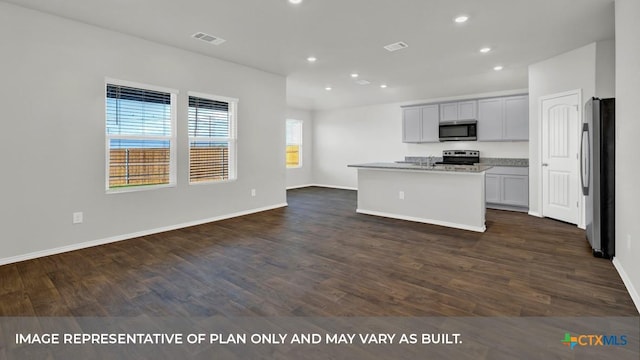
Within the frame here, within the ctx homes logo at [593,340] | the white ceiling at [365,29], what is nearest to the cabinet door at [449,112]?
the white ceiling at [365,29]

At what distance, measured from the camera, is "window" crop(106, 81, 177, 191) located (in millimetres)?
3988

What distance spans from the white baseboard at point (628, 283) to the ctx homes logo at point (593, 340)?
1.86 ft

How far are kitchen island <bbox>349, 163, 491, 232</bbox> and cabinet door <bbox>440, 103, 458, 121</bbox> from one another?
9.09 ft

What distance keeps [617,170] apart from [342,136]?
716cm

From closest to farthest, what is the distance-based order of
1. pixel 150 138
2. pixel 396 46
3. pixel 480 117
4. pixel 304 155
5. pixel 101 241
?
pixel 101 241 → pixel 150 138 → pixel 396 46 → pixel 480 117 → pixel 304 155

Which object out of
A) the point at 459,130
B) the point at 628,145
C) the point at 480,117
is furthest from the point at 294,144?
the point at 628,145

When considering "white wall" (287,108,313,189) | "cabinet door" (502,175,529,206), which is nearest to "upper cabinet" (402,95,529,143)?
"cabinet door" (502,175,529,206)

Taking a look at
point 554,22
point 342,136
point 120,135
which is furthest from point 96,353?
point 342,136

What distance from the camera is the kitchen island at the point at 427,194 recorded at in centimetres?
450

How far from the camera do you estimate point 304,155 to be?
10.1 m

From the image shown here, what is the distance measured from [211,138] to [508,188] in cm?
573

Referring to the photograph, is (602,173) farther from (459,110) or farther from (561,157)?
(459,110)

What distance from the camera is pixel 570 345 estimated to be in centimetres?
179

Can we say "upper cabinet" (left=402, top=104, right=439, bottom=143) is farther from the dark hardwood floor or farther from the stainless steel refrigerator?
the stainless steel refrigerator
